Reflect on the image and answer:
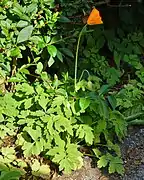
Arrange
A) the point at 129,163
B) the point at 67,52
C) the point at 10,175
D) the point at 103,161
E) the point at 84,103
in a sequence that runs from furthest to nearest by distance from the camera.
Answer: the point at 67,52 → the point at 129,163 → the point at 103,161 → the point at 84,103 → the point at 10,175

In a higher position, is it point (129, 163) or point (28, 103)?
point (28, 103)

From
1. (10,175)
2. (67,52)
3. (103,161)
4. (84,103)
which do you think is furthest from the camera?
(67,52)

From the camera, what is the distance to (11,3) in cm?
312

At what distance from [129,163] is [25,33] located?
3.47ft

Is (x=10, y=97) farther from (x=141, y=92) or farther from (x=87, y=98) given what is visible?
(x=141, y=92)

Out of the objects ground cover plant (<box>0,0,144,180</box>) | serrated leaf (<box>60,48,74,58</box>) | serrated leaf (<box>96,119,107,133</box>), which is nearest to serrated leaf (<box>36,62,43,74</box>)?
ground cover plant (<box>0,0,144,180</box>)

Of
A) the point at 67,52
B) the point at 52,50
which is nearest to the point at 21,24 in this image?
the point at 52,50

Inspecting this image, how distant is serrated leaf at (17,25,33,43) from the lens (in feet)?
10.2

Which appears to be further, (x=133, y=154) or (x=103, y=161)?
(x=133, y=154)

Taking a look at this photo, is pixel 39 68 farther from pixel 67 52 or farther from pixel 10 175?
pixel 10 175

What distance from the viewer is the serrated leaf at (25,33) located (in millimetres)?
3109

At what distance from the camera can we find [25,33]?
3111 mm

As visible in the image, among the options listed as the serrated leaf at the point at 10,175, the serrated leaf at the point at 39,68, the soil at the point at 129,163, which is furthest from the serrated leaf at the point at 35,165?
the serrated leaf at the point at 39,68

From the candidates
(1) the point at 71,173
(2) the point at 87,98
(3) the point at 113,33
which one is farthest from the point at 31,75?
(3) the point at 113,33
